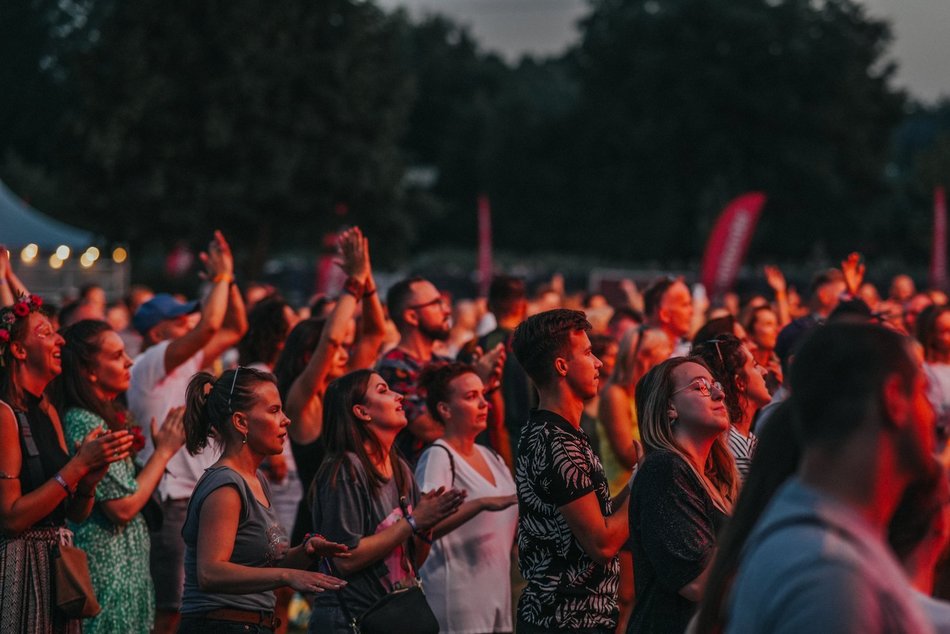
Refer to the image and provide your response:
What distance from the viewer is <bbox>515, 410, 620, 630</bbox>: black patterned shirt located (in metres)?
4.42

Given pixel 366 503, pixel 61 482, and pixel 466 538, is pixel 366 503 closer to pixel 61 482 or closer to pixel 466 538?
pixel 466 538

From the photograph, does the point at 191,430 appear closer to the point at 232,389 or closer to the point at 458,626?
the point at 232,389

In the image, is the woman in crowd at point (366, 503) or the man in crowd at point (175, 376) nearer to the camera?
the woman in crowd at point (366, 503)

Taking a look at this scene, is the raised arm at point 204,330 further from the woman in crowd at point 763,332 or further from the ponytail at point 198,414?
the woman in crowd at point 763,332

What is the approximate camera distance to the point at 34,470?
4969 millimetres

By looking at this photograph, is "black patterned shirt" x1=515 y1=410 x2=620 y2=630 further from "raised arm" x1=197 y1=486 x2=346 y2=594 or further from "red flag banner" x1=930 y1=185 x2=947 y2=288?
"red flag banner" x1=930 y1=185 x2=947 y2=288

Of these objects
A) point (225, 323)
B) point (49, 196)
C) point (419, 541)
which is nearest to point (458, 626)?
point (419, 541)

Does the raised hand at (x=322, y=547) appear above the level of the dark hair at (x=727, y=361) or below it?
below

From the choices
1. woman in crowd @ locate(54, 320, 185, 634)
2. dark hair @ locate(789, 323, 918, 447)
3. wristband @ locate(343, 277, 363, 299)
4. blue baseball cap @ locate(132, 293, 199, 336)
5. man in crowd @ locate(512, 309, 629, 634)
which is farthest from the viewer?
blue baseball cap @ locate(132, 293, 199, 336)

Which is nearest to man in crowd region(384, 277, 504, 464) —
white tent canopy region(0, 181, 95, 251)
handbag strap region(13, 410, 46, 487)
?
handbag strap region(13, 410, 46, 487)

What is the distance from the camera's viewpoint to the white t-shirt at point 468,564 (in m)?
5.61

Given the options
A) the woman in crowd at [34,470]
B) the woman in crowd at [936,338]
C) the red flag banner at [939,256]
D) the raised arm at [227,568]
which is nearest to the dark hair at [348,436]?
the raised arm at [227,568]

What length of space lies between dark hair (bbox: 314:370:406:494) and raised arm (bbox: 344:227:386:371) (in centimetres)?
153

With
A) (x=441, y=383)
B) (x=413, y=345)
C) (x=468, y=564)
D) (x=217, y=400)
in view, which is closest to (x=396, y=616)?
(x=217, y=400)
